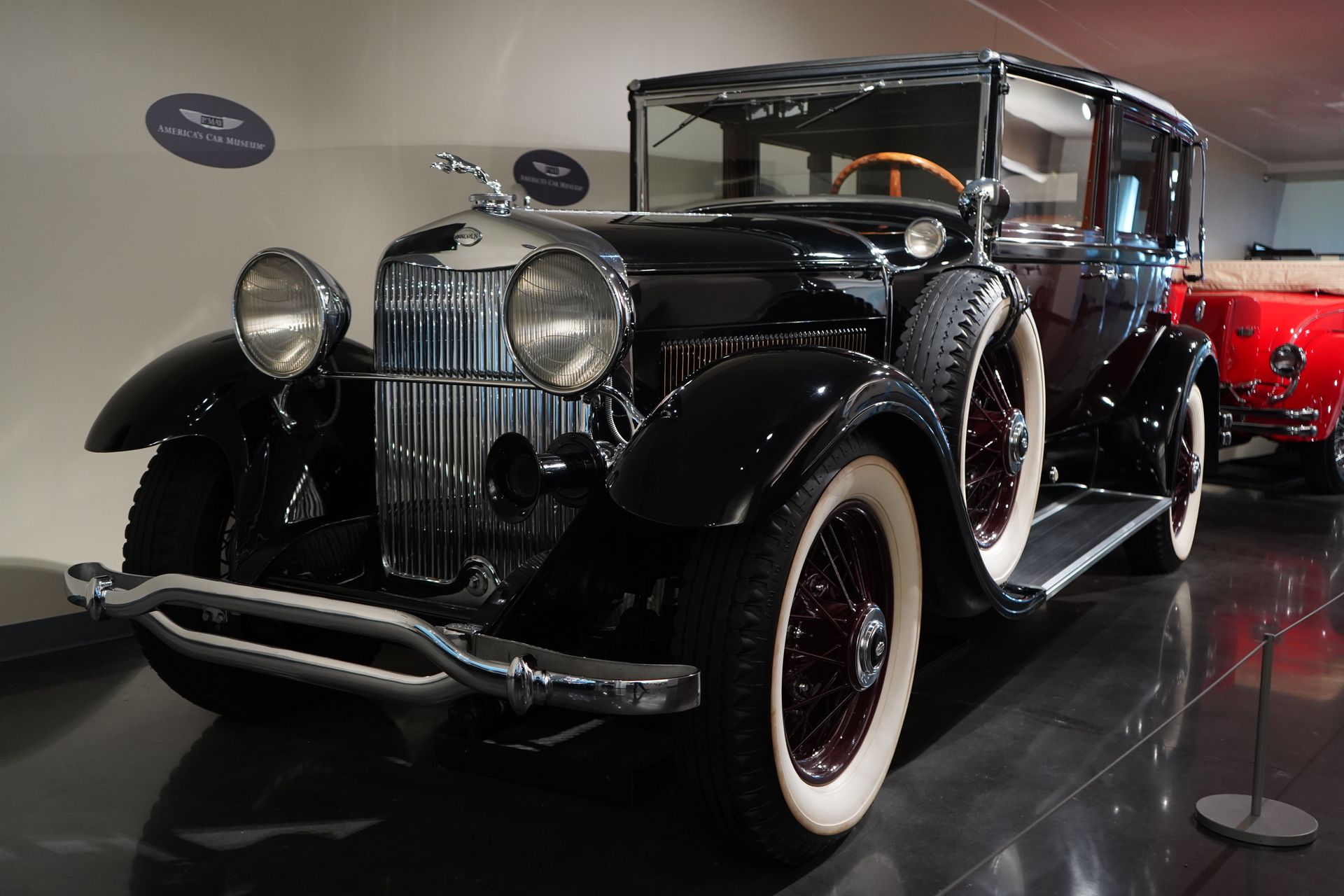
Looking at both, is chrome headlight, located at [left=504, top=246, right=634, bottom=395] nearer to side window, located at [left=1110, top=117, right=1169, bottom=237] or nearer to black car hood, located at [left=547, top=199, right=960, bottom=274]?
black car hood, located at [left=547, top=199, right=960, bottom=274]

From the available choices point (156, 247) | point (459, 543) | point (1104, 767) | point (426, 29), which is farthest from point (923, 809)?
point (426, 29)

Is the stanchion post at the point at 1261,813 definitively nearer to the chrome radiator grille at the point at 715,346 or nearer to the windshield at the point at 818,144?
the chrome radiator grille at the point at 715,346

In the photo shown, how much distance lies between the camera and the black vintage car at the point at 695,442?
1847 millimetres

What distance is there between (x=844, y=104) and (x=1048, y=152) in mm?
620

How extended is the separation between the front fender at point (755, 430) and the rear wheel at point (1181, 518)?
2.40m

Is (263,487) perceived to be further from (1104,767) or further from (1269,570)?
(1269,570)

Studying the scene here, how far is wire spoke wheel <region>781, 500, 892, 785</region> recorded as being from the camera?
2.10 meters

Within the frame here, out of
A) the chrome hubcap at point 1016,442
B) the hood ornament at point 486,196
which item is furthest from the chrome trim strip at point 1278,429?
the hood ornament at point 486,196

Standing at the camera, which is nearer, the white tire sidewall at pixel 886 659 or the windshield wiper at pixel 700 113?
the white tire sidewall at pixel 886 659

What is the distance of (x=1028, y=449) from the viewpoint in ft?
9.75

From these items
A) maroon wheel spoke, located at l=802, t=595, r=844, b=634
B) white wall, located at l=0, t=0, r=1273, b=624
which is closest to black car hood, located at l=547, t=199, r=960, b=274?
maroon wheel spoke, located at l=802, t=595, r=844, b=634

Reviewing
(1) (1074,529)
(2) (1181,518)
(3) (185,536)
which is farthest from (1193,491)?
(3) (185,536)

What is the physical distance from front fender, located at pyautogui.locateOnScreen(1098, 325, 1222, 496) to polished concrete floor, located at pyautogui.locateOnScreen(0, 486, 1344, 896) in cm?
75

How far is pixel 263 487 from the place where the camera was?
8.50ft
